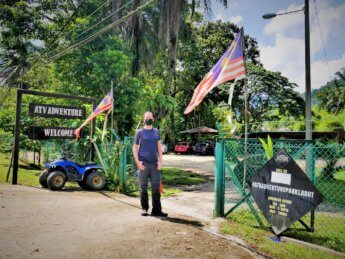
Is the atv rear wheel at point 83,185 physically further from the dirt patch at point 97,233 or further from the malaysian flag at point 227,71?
the malaysian flag at point 227,71

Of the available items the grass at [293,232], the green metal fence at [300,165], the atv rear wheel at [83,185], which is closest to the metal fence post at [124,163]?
the atv rear wheel at [83,185]

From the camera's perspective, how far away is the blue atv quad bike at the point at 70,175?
920cm

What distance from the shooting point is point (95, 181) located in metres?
9.70

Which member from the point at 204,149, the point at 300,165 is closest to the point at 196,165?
the point at 204,149

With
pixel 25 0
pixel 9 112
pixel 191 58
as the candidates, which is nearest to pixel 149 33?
pixel 25 0

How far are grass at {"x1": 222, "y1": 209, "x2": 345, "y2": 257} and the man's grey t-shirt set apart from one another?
1887mm

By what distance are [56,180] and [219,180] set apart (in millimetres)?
5033

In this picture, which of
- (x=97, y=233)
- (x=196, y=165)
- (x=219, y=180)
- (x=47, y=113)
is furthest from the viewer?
(x=196, y=165)

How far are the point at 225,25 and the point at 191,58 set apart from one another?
8582 millimetres

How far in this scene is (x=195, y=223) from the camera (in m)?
6.09

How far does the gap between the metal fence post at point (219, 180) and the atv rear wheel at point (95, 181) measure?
174 inches

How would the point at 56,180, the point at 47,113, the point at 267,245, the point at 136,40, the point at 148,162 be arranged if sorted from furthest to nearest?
the point at 136,40, the point at 47,113, the point at 56,180, the point at 148,162, the point at 267,245

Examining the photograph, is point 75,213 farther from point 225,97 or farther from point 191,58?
point 225,97

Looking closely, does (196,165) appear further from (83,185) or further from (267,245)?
(267,245)
